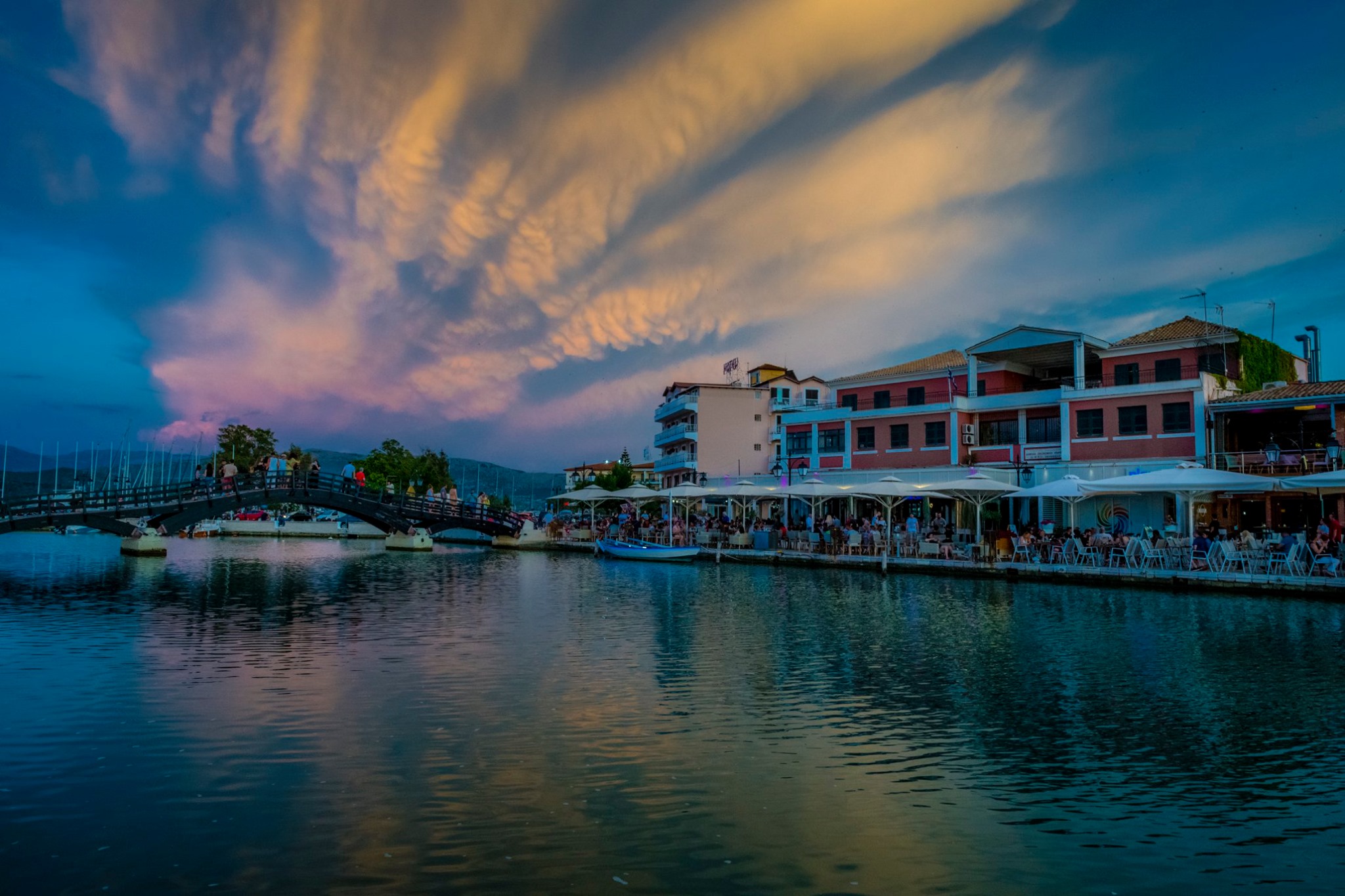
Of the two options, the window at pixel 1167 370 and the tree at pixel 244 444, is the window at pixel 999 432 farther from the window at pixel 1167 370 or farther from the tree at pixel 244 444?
the tree at pixel 244 444

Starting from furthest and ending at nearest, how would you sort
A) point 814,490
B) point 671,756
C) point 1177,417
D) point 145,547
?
point 145,547 < point 814,490 < point 1177,417 < point 671,756

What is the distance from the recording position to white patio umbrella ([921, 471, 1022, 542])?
37312 millimetres

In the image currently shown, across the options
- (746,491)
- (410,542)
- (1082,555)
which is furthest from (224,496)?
(1082,555)

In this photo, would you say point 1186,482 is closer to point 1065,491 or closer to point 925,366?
point 1065,491

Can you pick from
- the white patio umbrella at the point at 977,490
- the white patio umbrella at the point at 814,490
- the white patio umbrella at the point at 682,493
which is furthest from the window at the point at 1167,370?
the white patio umbrella at the point at 682,493

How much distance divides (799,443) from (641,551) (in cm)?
1537

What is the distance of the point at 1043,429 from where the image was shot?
48.6 meters

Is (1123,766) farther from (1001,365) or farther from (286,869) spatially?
(1001,365)

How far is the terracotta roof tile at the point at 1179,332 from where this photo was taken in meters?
42.7

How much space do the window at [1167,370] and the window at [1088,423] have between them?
3.05 metres

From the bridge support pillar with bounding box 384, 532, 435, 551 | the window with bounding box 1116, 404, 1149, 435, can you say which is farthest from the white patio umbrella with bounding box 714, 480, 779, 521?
the bridge support pillar with bounding box 384, 532, 435, 551

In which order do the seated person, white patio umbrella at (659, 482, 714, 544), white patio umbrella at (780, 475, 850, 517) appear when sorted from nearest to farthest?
the seated person
white patio umbrella at (780, 475, 850, 517)
white patio umbrella at (659, 482, 714, 544)

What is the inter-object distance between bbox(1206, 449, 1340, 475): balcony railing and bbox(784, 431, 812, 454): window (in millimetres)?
23868

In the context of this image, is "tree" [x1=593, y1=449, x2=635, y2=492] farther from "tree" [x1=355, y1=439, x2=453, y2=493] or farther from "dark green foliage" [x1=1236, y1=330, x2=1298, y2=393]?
"dark green foliage" [x1=1236, y1=330, x2=1298, y2=393]
